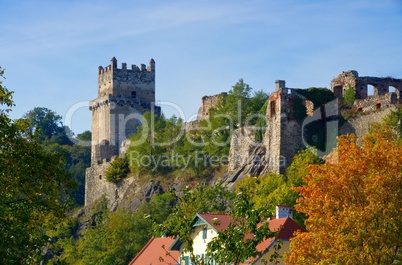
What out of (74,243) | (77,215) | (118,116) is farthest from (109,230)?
(118,116)

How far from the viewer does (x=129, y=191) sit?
277 ft

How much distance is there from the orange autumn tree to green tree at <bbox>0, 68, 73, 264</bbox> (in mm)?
13345

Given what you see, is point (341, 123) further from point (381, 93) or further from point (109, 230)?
point (109, 230)

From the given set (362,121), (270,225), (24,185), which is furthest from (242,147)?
(24,185)

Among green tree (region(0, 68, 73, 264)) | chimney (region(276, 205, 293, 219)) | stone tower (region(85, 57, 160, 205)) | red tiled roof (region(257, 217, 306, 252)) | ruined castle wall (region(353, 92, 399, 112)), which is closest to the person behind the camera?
green tree (region(0, 68, 73, 264))

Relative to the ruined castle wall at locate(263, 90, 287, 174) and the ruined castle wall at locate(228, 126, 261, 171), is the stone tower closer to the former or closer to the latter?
the ruined castle wall at locate(228, 126, 261, 171)

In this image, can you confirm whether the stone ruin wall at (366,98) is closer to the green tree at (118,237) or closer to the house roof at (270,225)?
the green tree at (118,237)

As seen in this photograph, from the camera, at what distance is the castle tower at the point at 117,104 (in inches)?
3772

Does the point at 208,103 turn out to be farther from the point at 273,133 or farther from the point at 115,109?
the point at 273,133

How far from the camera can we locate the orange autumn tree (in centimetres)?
4062

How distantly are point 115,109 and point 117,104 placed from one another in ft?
1.76

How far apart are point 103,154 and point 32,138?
213ft

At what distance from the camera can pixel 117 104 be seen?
317 feet

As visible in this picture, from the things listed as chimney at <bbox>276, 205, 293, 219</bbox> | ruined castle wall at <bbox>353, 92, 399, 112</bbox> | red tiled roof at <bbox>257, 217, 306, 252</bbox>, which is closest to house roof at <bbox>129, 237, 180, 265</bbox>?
chimney at <bbox>276, 205, 293, 219</bbox>
